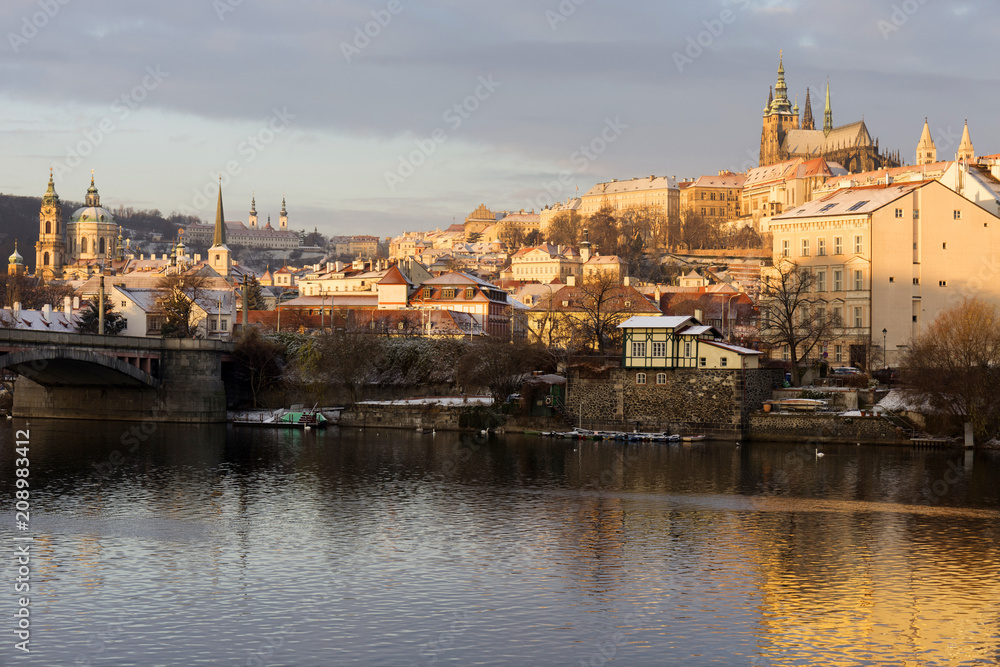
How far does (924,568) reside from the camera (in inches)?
1154

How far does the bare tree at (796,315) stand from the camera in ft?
234

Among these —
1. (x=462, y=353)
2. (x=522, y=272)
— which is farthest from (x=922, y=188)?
(x=522, y=272)

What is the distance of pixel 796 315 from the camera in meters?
76.3

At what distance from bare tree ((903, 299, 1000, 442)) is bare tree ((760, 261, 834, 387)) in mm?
10266

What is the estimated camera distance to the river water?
22.4 m

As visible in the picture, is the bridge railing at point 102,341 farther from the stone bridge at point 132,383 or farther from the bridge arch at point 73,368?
the bridge arch at point 73,368

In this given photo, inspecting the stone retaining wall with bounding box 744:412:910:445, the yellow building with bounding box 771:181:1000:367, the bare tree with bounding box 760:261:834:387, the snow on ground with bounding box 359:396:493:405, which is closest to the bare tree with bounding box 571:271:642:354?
the snow on ground with bounding box 359:396:493:405

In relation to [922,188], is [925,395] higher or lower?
lower

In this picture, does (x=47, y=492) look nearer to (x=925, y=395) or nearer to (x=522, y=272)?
(x=925, y=395)

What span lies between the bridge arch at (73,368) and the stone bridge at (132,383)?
0.18 feet

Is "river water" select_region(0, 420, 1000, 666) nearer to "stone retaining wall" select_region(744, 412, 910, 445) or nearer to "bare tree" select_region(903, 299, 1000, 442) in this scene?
"bare tree" select_region(903, 299, 1000, 442)

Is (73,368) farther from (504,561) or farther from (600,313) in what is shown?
→ (504,561)

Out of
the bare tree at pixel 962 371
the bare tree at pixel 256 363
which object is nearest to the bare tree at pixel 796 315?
the bare tree at pixel 962 371

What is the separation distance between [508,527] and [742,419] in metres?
30.8
